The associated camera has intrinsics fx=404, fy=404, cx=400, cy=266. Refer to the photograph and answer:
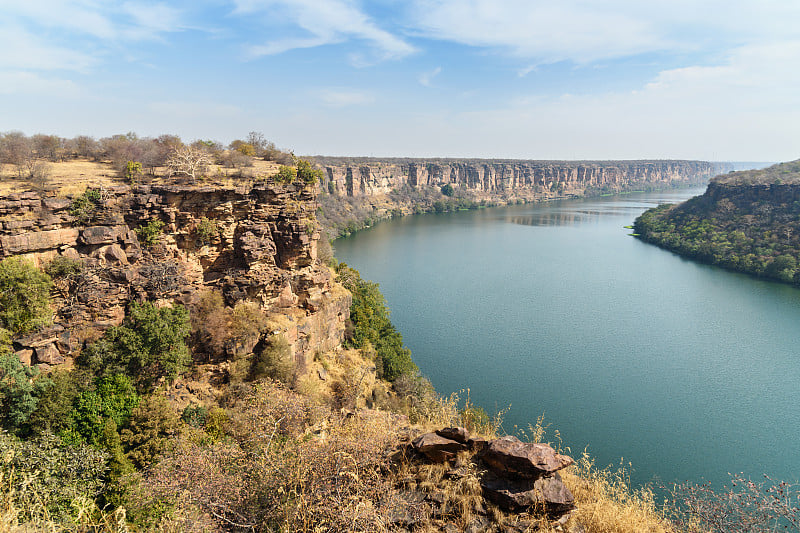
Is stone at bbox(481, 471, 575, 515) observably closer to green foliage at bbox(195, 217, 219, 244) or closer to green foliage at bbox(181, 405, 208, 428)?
green foliage at bbox(181, 405, 208, 428)

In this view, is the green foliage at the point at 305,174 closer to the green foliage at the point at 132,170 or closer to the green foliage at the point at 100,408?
the green foliage at the point at 132,170

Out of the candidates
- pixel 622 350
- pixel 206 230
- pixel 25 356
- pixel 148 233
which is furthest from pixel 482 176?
pixel 25 356

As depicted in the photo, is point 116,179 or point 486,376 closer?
point 116,179

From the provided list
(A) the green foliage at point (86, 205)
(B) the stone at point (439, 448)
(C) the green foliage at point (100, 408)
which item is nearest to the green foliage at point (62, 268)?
(A) the green foliage at point (86, 205)

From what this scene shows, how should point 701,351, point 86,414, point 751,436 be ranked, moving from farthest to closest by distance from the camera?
point 701,351
point 751,436
point 86,414

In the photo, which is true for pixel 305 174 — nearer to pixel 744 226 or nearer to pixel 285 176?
pixel 285 176

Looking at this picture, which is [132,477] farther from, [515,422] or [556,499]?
[515,422]

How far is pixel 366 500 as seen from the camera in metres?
5.61

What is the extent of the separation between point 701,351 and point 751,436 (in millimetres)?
8831

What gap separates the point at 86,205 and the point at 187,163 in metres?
4.46

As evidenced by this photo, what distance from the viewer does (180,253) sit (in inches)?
639

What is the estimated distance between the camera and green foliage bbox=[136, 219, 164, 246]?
50.3 feet

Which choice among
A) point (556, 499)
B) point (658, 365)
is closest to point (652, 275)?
point (658, 365)

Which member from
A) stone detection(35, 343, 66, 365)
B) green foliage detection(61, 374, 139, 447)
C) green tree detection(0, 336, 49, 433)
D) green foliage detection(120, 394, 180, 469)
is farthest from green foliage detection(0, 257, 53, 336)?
green foliage detection(120, 394, 180, 469)
